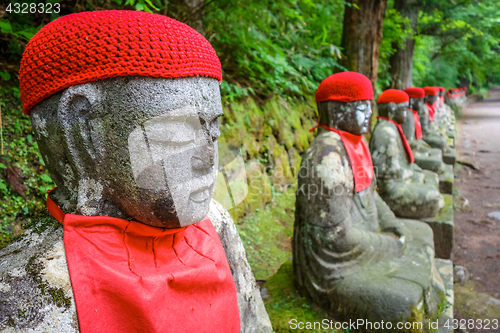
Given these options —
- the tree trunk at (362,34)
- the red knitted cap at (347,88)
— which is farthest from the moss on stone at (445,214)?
the tree trunk at (362,34)

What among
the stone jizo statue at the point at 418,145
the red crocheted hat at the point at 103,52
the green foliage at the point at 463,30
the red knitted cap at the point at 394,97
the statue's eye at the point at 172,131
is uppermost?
the green foliage at the point at 463,30

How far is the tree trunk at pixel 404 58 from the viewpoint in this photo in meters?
9.21

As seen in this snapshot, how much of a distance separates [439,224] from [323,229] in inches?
86.4

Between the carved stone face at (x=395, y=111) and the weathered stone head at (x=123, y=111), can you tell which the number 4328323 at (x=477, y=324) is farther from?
the weathered stone head at (x=123, y=111)

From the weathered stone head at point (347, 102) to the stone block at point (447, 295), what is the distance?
1.57 meters

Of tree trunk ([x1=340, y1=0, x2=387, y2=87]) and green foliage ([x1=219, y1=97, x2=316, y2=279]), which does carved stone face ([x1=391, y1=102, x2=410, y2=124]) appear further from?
green foliage ([x1=219, y1=97, x2=316, y2=279])

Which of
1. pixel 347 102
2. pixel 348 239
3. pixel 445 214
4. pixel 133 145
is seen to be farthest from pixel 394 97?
pixel 133 145

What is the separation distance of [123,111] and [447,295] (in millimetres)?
3029

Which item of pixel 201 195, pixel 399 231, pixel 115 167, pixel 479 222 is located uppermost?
pixel 115 167

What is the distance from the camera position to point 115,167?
1056 mm

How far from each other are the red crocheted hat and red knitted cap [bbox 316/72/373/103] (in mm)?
1827

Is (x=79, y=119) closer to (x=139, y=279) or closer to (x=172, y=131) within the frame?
(x=172, y=131)

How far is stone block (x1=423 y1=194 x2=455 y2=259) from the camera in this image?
397cm

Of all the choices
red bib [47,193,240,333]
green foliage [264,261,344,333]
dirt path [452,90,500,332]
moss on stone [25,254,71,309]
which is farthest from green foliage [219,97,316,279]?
moss on stone [25,254,71,309]
